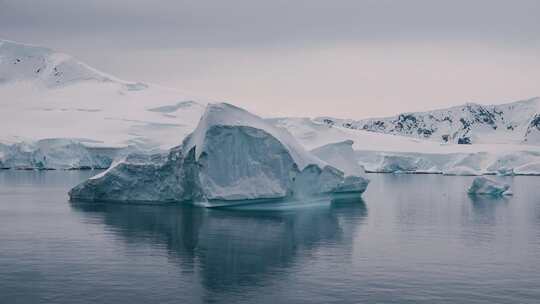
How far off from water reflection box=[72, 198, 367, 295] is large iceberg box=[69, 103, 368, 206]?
1.32 meters

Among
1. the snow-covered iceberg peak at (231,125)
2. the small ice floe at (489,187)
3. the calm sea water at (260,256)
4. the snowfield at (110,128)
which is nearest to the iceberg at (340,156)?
the snowfield at (110,128)

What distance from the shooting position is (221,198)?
34.1m

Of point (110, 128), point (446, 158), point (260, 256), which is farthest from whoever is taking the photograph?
point (110, 128)

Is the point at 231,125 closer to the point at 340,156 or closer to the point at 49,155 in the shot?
the point at 340,156

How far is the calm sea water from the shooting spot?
16188 mm

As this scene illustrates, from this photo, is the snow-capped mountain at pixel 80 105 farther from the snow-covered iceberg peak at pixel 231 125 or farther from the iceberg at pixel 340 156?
the snow-covered iceberg peak at pixel 231 125

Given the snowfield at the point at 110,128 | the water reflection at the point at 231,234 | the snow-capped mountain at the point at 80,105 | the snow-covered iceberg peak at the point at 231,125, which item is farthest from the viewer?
the snow-capped mountain at the point at 80,105

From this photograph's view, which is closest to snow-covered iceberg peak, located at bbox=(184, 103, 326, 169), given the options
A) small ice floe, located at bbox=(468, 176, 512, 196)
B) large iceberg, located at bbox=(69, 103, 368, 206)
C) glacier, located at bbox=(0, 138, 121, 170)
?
large iceberg, located at bbox=(69, 103, 368, 206)

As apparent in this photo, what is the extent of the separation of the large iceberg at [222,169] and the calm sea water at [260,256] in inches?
57.2

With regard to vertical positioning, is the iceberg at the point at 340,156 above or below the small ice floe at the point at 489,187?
above

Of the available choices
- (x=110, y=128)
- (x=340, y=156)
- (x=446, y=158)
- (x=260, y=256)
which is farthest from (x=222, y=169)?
(x=446, y=158)

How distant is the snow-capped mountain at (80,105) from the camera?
110 metres

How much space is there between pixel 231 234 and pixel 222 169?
855 centimetres

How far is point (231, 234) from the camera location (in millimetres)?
26047
